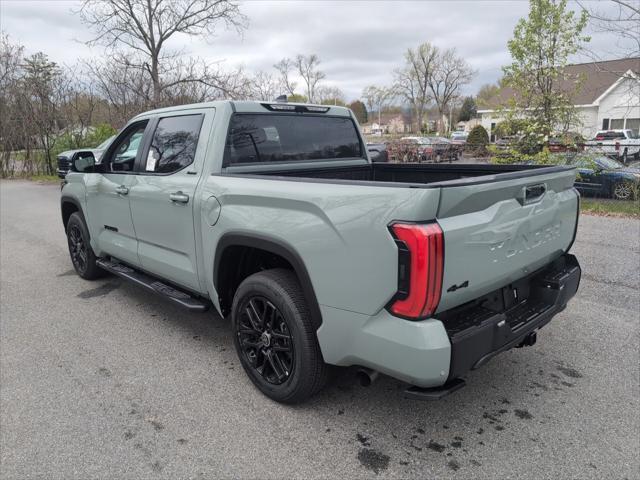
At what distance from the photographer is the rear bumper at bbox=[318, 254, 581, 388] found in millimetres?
2146

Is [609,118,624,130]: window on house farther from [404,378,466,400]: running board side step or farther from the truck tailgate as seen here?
[404,378,466,400]: running board side step

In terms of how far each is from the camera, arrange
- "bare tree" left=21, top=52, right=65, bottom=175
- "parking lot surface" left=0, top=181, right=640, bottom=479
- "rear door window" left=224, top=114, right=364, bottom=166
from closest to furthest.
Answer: "parking lot surface" left=0, top=181, right=640, bottom=479, "rear door window" left=224, top=114, right=364, bottom=166, "bare tree" left=21, top=52, right=65, bottom=175

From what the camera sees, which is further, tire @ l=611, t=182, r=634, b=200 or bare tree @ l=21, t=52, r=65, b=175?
bare tree @ l=21, t=52, r=65, b=175

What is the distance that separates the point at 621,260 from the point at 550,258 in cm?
386

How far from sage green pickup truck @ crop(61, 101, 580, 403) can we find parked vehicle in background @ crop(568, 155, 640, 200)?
8.19 meters

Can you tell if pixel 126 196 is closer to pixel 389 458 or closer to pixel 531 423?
pixel 389 458

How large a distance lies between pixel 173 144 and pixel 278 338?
6.22 ft

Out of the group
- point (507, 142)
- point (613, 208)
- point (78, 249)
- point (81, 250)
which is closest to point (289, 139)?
point (81, 250)

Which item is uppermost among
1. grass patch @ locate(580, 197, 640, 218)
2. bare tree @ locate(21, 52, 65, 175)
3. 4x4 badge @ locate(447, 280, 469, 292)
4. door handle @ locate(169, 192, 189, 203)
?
bare tree @ locate(21, 52, 65, 175)

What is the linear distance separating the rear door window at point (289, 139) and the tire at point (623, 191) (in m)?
8.69

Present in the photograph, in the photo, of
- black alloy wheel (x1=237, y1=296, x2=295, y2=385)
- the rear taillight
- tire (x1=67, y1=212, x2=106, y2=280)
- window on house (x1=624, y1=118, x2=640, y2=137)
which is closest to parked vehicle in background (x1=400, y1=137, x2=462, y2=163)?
tire (x1=67, y1=212, x2=106, y2=280)

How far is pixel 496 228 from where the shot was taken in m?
2.33

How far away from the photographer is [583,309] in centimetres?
454

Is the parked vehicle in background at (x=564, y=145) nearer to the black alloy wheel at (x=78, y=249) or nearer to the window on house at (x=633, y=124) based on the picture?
the black alloy wheel at (x=78, y=249)
